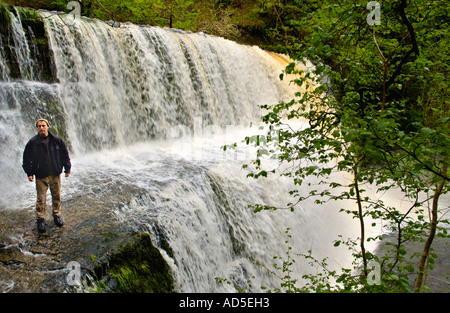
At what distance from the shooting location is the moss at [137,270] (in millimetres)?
3076

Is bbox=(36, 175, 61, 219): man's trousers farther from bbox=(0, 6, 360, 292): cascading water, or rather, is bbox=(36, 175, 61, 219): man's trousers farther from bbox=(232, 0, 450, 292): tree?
bbox=(232, 0, 450, 292): tree

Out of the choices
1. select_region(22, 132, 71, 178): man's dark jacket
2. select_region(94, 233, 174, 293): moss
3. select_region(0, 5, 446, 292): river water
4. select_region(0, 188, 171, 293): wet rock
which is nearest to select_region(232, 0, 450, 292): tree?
select_region(94, 233, 174, 293): moss

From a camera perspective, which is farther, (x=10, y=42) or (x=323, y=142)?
(x=10, y=42)

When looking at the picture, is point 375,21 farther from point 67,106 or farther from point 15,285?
point 67,106

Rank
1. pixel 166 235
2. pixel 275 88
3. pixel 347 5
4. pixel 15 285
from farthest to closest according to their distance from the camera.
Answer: pixel 275 88
pixel 166 235
pixel 15 285
pixel 347 5

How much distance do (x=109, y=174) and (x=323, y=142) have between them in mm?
4340

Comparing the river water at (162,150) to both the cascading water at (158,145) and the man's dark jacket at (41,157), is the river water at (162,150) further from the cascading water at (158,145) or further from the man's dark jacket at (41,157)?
the man's dark jacket at (41,157)

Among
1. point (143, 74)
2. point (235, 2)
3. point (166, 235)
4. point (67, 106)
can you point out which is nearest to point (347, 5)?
point (166, 235)

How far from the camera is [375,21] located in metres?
2.23

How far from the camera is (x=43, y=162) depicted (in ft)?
11.2

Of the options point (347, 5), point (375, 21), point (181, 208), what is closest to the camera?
point (375, 21)

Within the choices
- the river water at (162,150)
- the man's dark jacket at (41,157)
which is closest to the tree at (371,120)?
the river water at (162,150)

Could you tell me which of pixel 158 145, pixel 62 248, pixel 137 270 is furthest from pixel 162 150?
pixel 137 270

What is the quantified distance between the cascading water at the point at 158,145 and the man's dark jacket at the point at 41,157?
40.9 inches
